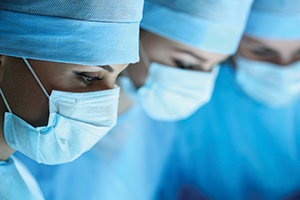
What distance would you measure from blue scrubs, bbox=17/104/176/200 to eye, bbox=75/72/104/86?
71cm

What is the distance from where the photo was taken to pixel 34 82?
770 mm

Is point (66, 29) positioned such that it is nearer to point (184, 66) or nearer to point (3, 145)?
point (3, 145)

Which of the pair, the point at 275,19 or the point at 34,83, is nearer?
the point at 34,83

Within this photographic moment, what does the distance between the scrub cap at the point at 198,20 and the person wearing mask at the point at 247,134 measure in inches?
21.6

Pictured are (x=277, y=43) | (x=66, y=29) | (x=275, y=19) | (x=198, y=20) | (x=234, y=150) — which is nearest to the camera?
(x=66, y=29)

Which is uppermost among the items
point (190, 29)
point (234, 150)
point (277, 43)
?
point (190, 29)

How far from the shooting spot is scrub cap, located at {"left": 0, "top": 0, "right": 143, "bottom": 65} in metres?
0.72

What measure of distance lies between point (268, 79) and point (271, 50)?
23cm

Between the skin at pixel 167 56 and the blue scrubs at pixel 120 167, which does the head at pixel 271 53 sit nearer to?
the skin at pixel 167 56

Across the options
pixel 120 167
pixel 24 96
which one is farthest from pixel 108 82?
pixel 120 167

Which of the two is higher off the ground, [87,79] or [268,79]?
[87,79]

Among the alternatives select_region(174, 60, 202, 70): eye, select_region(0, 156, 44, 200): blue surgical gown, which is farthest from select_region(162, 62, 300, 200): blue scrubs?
select_region(0, 156, 44, 200): blue surgical gown

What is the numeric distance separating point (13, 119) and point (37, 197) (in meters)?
0.41

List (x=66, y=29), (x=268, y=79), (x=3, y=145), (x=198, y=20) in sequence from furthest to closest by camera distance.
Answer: (x=268, y=79) → (x=198, y=20) → (x=3, y=145) → (x=66, y=29)
